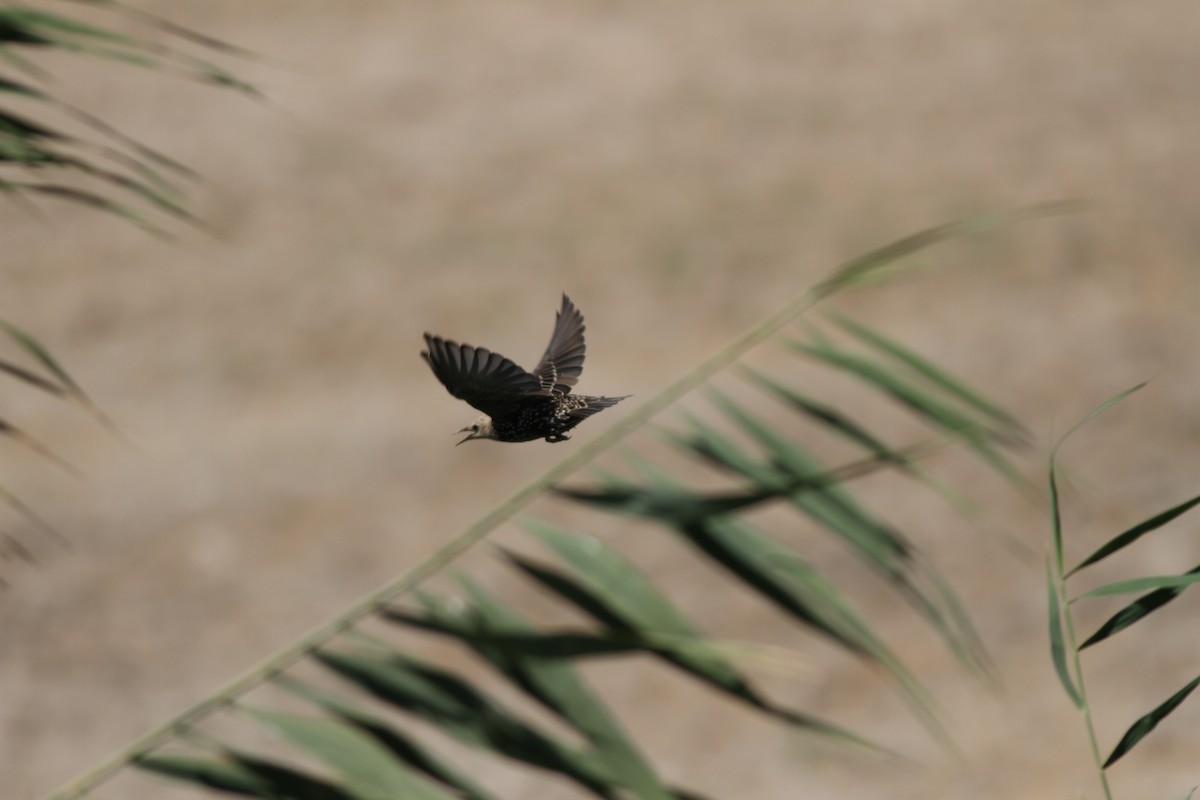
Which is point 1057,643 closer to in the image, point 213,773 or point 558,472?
point 558,472

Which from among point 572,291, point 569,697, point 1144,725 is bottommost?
point 1144,725

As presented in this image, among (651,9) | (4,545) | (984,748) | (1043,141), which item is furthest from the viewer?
(651,9)

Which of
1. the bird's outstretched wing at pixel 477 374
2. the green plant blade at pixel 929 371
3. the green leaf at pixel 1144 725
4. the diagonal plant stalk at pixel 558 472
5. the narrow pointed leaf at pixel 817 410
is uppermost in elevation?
the green plant blade at pixel 929 371

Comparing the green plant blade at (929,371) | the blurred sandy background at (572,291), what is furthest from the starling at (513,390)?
the blurred sandy background at (572,291)

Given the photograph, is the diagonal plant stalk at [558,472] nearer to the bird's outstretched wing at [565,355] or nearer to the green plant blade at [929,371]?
the green plant blade at [929,371]

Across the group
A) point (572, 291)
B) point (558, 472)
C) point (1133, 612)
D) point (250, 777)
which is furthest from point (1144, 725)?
point (572, 291)

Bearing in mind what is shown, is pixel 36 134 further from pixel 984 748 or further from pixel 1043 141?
pixel 1043 141

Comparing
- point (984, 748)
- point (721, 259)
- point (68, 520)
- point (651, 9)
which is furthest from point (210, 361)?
point (984, 748)
